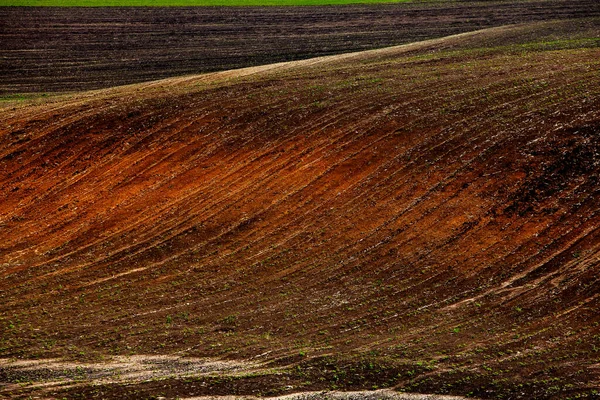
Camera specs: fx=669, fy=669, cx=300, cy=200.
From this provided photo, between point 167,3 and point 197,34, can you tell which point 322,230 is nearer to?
point 197,34

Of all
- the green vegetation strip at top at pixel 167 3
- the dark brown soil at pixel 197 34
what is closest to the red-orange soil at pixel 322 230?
the dark brown soil at pixel 197 34

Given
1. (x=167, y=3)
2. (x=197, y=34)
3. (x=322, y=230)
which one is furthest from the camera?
(x=167, y=3)

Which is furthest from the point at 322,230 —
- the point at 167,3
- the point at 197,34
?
the point at 167,3

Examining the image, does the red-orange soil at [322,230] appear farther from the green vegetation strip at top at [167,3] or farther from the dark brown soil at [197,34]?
the green vegetation strip at top at [167,3]

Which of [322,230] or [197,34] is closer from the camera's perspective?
[322,230]

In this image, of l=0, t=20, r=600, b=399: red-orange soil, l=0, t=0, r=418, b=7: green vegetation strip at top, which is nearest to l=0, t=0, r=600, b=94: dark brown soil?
l=0, t=0, r=418, b=7: green vegetation strip at top

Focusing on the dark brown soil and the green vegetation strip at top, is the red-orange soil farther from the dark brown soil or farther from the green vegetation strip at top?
the green vegetation strip at top

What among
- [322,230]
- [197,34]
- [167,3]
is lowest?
[322,230]
